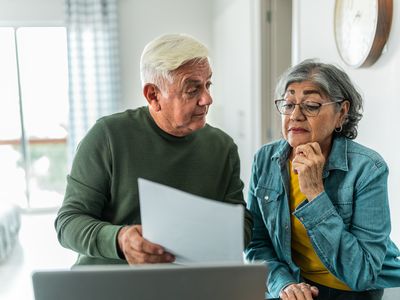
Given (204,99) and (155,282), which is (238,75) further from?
(155,282)

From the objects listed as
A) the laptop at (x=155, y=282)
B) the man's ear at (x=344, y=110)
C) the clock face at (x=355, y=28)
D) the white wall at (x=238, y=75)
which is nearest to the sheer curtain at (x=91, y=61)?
the white wall at (x=238, y=75)

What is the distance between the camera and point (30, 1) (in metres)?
4.57

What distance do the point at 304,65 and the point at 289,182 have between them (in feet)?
→ 1.13

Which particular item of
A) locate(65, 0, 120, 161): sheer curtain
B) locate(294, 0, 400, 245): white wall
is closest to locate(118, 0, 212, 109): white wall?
locate(65, 0, 120, 161): sheer curtain

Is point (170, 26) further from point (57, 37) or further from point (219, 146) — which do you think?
Result: point (219, 146)

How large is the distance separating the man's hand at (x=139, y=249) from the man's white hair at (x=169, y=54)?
1.34 feet

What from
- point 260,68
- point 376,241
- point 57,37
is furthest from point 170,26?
point 376,241

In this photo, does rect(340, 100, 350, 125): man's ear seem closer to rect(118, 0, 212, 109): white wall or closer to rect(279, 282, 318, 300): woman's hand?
rect(279, 282, 318, 300): woman's hand

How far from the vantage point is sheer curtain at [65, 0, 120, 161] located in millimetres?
4594

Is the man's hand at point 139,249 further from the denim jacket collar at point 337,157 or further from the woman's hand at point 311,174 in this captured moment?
the denim jacket collar at point 337,157

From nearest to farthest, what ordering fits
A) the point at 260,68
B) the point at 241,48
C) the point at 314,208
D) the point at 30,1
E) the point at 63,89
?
the point at 314,208
the point at 260,68
the point at 241,48
the point at 30,1
the point at 63,89

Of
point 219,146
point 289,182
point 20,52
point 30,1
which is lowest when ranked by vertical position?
point 289,182

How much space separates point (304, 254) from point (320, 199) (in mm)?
238

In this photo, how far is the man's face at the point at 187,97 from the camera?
3.61 feet
